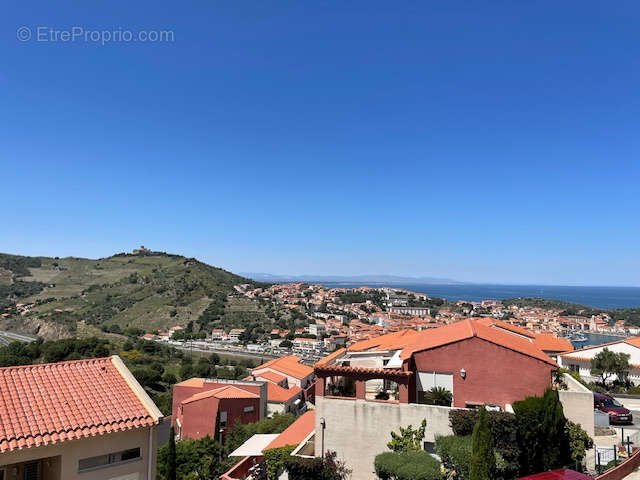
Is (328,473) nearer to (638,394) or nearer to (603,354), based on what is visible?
(638,394)

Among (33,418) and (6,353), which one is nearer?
(33,418)

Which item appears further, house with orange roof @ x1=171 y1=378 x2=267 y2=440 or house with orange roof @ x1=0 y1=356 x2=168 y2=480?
house with orange roof @ x1=171 y1=378 x2=267 y2=440

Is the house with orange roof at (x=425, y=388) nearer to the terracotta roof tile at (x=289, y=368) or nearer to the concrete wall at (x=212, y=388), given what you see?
the concrete wall at (x=212, y=388)

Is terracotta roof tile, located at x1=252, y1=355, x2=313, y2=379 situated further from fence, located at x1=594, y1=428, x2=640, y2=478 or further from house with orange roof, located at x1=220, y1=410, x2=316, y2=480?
fence, located at x1=594, y1=428, x2=640, y2=478

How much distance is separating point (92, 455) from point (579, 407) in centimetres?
1321

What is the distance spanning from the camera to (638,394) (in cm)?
2433

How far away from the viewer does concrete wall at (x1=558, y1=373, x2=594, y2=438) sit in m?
12.5

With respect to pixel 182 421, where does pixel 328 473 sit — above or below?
above

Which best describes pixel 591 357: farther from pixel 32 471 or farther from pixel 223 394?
pixel 32 471

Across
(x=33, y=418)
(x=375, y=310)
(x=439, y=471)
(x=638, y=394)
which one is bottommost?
(x=375, y=310)

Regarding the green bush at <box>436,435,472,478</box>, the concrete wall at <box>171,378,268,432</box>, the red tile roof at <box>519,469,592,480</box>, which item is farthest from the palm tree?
the concrete wall at <box>171,378,268,432</box>

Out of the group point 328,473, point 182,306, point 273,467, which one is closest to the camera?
point 328,473

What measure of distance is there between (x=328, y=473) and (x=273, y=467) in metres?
2.55

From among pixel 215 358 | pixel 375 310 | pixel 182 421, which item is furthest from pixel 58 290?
pixel 182 421
